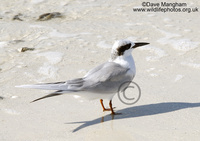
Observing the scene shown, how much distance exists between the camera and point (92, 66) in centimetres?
535

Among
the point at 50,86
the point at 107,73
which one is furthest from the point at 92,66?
the point at 50,86

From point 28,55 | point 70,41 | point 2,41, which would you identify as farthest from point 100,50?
point 2,41

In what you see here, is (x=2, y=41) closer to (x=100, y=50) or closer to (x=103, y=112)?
(x=100, y=50)

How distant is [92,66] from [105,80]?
1.43 m

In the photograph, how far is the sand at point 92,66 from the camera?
3.75 metres

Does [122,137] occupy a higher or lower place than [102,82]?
lower

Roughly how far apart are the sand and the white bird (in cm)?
31

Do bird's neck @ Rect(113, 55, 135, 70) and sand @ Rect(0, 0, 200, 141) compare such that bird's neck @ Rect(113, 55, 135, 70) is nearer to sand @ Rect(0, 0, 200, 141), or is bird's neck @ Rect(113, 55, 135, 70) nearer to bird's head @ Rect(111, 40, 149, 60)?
bird's head @ Rect(111, 40, 149, 60)

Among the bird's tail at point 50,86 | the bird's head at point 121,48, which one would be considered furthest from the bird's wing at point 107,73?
the bird's tail at point 50,86

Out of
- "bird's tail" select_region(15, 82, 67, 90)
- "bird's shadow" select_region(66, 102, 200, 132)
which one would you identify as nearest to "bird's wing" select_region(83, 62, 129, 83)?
"bird's tail" select_region(15, 82, 67, 90)

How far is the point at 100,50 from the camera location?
5.84m

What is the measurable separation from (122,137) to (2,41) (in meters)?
3.52

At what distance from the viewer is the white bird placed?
12.6 ft

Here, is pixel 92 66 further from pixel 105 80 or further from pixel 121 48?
pixel 105 80
